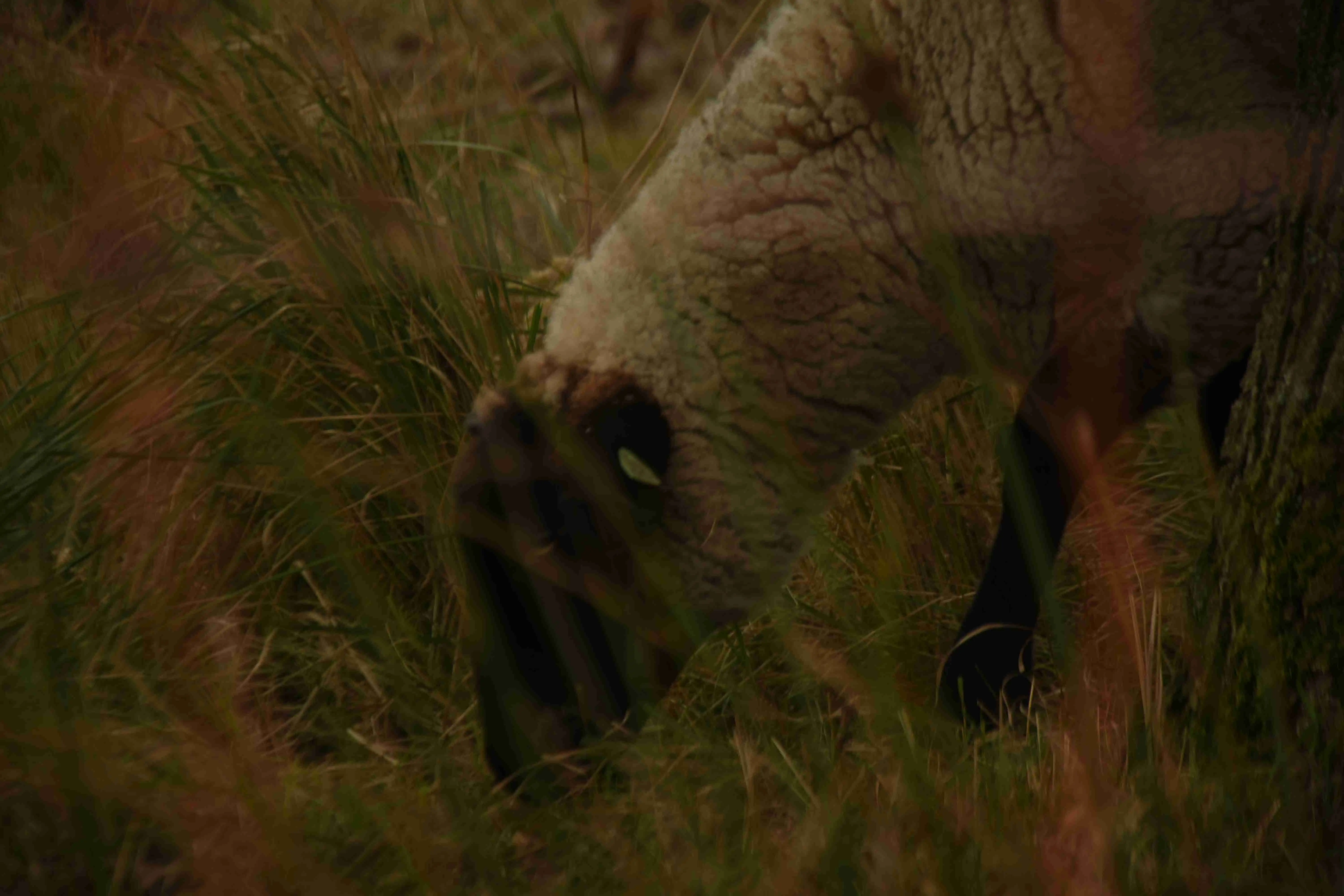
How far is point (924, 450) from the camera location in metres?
3.34

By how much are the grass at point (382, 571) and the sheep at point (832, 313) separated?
18 cm

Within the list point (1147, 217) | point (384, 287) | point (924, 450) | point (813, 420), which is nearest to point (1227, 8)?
point (1147, 217)

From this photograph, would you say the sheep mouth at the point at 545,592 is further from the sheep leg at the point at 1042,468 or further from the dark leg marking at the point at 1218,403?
the dark leg marking at the point at 1218,403

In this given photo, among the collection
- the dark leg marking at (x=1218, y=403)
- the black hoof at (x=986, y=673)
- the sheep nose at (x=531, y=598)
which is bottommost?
the black hoof at (x=986, y=673)

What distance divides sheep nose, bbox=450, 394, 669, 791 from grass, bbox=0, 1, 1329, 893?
0.10 meters

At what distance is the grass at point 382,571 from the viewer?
1.73 meters

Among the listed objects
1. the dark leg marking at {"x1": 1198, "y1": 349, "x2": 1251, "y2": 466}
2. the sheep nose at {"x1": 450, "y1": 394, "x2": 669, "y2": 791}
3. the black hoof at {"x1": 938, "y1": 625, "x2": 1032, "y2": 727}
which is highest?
the sheep nose at {"x1": 450, "y1": 394, "x2": 669, "y2": 791}

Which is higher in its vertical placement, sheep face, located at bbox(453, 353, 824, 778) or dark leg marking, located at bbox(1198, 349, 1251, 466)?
sheep face, located at bbox(453, 353, 824, 778)

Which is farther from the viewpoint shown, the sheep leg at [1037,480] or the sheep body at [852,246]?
the sheep leg at [1037,480]

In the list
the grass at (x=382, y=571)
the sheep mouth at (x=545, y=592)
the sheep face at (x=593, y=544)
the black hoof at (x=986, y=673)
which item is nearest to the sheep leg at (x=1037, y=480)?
the black hoof at (x=986, y=673)

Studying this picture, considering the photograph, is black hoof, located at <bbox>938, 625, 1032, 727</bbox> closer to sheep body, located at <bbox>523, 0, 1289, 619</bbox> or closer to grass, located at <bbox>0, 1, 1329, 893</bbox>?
grass, located at <bbox>0, 1, 1329, 893</bbox>

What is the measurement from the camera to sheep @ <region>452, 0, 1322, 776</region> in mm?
2285

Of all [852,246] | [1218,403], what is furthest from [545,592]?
[1218,403]

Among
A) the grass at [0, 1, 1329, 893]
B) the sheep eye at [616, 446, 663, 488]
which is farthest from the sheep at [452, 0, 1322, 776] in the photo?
the grass at [0, 1, 1329, 893]
